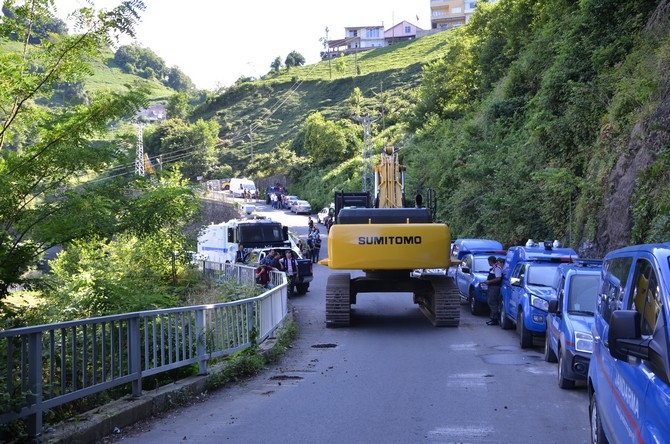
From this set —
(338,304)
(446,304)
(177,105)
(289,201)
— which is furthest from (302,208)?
(177,105)

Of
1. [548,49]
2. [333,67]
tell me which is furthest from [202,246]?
[333,67]

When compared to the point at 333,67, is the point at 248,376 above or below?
below

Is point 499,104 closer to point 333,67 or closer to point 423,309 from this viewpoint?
point 423,309

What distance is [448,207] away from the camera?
3884 centimetres

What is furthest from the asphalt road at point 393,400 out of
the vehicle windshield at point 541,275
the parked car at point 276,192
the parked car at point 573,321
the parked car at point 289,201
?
the parked car at point 276,192

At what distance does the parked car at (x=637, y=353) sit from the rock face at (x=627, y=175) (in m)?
13.1

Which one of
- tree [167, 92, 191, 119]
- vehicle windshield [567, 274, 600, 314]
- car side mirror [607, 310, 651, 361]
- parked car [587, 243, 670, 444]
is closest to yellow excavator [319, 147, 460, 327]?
vehicle windshield [567, 274, 600, 314]

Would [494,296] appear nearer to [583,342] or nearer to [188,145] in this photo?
[583,342]

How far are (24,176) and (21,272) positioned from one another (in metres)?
1.28

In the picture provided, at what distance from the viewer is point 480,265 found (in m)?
21.2

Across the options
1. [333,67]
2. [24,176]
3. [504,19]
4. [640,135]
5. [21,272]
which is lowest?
[21,272]

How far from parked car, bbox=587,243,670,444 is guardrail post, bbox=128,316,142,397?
4.95 m

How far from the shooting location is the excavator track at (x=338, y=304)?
17.6 meters

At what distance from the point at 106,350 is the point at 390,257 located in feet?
31.4
